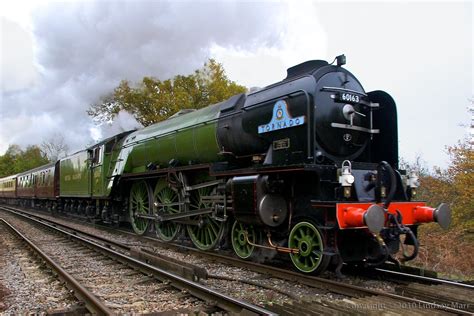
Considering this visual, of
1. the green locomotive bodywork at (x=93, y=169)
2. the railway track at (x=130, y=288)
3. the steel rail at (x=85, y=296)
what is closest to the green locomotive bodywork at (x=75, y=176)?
the green locomotive bodywork at (x=93, y=169)

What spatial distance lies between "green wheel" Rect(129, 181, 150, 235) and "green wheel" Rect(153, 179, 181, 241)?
2.68 ft

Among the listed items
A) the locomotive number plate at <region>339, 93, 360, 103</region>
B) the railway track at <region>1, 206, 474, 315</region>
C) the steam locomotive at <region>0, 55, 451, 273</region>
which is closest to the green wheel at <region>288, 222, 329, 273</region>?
the steam locomotive at <region>0, 55, 451, 273</region>

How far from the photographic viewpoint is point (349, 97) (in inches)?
253

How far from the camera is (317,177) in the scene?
593cm

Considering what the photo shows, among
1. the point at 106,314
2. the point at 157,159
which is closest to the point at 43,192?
the point at 157,159

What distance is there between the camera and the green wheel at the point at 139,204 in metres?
11.7

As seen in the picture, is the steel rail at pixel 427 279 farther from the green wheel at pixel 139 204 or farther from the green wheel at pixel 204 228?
the green wheel at pixel 139 204

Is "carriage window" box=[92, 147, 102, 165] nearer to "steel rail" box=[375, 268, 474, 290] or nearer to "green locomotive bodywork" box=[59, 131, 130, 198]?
"green locomotive bodywork" box=[59, 131, 130, 198]

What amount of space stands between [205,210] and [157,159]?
10.1ft

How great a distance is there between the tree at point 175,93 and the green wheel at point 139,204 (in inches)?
593

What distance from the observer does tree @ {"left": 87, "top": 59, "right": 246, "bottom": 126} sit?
2738 centimetres

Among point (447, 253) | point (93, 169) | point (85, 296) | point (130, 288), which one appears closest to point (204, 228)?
point (130, 288)

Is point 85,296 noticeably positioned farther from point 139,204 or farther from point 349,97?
point 139,204

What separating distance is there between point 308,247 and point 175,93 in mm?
22971
